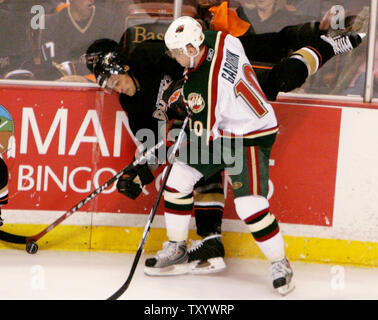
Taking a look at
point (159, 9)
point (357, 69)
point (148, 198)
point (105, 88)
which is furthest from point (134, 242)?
point (357, 69)

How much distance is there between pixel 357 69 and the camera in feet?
12.6

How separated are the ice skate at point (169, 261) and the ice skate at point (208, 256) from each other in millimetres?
50

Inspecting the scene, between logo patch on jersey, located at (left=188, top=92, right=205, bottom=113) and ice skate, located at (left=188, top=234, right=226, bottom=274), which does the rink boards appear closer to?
ice skate, located at (left=188, top=234, right=226, bottom=274)

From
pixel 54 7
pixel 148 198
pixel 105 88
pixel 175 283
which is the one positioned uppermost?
pixel 54 7

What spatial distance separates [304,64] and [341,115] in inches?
19.0

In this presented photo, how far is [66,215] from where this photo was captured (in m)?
3.66

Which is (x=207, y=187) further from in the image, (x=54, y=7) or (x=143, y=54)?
(x=54, y=7)

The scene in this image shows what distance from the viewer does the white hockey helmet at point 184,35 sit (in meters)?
3.20

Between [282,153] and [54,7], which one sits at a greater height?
[54,7]

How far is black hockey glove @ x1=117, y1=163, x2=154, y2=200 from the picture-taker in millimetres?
3582

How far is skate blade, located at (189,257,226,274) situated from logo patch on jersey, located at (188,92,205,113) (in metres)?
0.81
